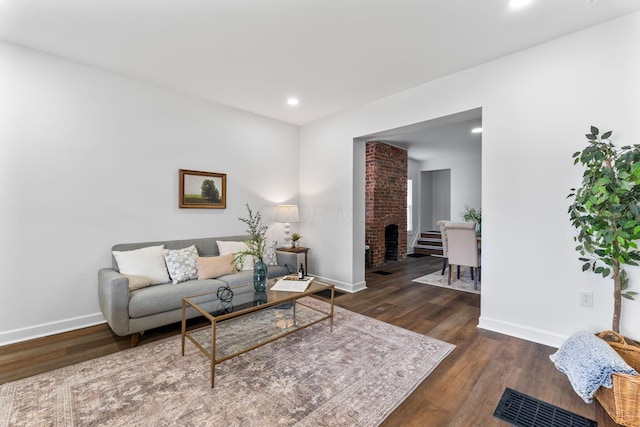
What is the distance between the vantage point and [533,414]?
1690 mm

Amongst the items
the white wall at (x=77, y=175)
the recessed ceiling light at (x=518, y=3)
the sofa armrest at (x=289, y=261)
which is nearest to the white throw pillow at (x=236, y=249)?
the white wall at (x=77, y=175)

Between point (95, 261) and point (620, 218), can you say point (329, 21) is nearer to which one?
point (620, 218)

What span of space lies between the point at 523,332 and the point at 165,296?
11.2ft

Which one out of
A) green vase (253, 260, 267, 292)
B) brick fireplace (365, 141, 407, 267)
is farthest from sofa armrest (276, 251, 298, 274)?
brick fireplace (365, 141, 407, 267)

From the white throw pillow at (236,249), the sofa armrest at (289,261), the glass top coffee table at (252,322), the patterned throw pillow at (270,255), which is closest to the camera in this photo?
the glass top coffee table at (252,322)

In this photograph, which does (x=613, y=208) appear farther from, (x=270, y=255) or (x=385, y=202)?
(x=385, y=202)

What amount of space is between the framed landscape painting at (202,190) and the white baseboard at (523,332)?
355 centimetres

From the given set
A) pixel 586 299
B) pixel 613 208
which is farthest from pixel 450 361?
pixel 613 208

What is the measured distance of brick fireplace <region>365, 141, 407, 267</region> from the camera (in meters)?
5.80

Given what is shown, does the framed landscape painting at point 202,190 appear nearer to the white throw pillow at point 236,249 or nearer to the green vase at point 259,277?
the white throw pillow at point 236,249

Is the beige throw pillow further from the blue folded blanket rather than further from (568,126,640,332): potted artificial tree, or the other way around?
(568,126,640,332): potted artificial tree

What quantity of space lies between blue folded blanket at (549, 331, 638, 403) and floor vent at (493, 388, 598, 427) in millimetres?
190

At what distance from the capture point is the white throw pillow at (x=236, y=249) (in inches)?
138

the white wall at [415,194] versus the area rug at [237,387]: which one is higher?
the white wall at [415,194]
